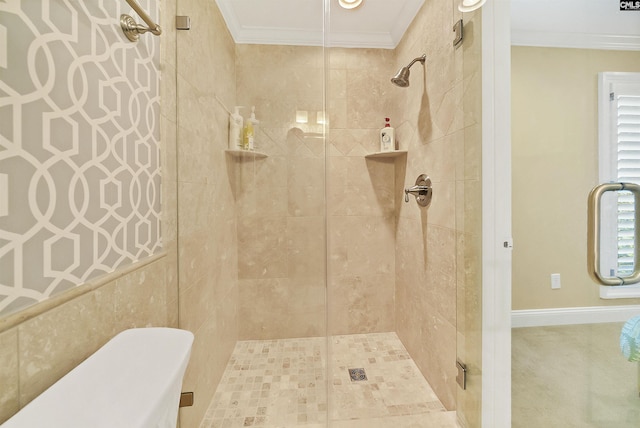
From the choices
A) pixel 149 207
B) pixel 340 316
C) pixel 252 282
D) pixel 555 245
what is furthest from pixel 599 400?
pixel 149 207

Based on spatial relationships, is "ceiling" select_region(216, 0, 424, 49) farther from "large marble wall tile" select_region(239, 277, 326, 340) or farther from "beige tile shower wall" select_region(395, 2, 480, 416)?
"large marble wall tile" select_region(239, 277, 326, 340)

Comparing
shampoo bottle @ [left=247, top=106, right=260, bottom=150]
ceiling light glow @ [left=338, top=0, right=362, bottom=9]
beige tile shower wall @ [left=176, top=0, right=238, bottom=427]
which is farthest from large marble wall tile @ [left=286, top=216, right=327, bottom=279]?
ceiling light glow @ [left=338, top=0, right=362, bottom=9]

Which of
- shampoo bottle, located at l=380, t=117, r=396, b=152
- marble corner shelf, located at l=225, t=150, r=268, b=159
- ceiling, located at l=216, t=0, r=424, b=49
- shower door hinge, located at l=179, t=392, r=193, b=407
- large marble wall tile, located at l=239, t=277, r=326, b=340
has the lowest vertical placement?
shower door hinge, located at l=179, t=392, r=193, b=407

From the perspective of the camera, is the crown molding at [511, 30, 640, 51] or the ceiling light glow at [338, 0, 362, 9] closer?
the crown molding at [511, 30, 640, 51]

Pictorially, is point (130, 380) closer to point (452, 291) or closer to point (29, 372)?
point (29, 372)

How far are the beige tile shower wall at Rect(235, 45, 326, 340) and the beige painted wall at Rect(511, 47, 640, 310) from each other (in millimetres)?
938

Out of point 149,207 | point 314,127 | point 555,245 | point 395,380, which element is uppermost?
point 314,127

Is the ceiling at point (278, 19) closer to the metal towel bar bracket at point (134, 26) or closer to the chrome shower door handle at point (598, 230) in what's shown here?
the metal towel bar bracket at point (134, 26)

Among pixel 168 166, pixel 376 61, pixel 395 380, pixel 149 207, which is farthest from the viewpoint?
pixel 376 61

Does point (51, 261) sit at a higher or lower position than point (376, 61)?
lower

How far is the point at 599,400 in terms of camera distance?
95cm

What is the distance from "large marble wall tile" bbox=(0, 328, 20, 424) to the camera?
1.28ft

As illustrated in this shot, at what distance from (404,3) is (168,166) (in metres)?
1.68

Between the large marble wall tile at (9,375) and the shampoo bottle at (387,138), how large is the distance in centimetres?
180
